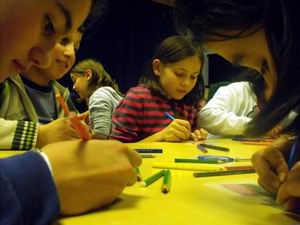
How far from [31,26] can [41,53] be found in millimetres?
63

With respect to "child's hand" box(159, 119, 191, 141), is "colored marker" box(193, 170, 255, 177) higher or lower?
higher

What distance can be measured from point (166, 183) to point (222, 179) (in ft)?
0.36

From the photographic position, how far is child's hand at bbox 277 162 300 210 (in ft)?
1.35

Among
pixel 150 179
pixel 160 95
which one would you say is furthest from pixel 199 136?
pixel 150 179

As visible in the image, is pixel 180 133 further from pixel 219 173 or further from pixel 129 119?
pixel 219 173

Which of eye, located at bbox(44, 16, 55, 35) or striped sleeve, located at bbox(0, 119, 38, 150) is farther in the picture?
striped sleeve, located at bbox(0, 119, 38, 150)

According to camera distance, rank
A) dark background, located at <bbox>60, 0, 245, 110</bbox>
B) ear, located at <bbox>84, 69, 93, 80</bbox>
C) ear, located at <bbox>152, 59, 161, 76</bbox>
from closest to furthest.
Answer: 1. ear, located at <bbox>152, 59, 161, 76</bbox>
2. ear, located at <bbox>84, 69, 93, 80</bbox>
3. dark background, located at <bbox>60, 0, 245, 110</bbox>

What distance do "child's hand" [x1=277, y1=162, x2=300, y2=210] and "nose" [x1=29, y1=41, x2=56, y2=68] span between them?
0.35 meters

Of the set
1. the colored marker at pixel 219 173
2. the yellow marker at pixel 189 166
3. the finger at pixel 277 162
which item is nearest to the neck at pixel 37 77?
the yellow marker at pixel 189 166

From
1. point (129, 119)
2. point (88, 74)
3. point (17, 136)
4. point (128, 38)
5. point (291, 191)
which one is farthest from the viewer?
point (128, 38)

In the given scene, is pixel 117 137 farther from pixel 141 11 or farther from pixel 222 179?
pixel 141 11

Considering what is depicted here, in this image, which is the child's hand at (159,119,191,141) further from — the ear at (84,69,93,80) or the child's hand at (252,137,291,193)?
the ear at (84,69,93,80)

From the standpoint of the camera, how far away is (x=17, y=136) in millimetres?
865

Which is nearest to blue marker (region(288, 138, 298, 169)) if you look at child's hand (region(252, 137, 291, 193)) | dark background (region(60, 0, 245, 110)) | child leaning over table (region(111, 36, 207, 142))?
child's hand (region(252, 137, 291, 193))
